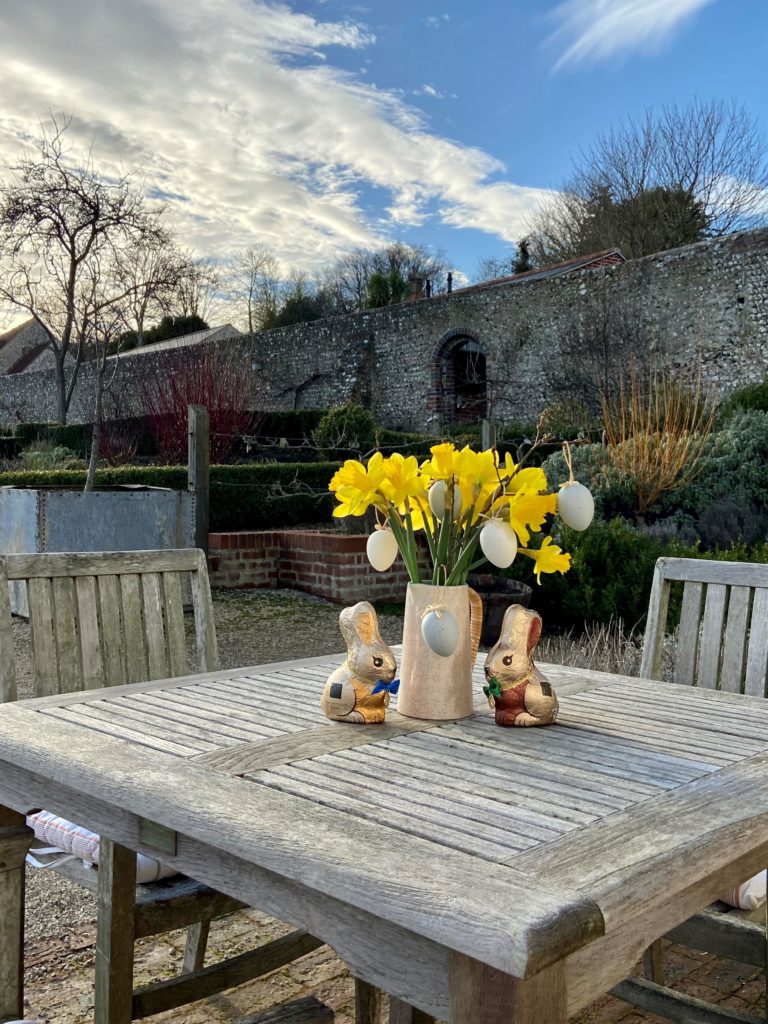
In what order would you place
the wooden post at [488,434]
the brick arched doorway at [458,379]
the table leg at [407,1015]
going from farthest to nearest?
the brick arched doorway at [458,379]
the wooden post at [488,434]
the table leg at [407,1015]

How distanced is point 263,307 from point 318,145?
2269 cm

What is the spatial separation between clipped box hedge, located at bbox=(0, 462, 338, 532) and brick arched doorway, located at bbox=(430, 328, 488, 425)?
25.5 feet

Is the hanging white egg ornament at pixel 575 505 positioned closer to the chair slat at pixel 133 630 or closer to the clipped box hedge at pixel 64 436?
the chair slat at pixel 133 630

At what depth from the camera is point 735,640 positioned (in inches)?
86.0

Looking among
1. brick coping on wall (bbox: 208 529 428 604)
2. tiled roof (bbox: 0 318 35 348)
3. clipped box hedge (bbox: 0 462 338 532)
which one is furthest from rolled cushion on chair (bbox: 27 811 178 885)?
tiled roof (bbox: 0 318 35 348)

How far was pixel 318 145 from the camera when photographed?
35.7 feet

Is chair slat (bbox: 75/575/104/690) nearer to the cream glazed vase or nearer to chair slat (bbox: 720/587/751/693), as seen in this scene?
the cream glazed vase

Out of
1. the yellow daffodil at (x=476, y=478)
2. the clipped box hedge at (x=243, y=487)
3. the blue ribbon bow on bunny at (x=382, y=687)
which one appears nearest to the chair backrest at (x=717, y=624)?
the yellow daffodil at (x=476, y=478)

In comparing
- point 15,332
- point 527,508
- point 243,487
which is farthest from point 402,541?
point 15,332

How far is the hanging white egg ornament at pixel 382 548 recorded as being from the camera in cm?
171

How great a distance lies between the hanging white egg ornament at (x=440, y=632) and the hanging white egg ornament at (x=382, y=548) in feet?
0.75

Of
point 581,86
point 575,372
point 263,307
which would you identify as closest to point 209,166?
point 581,86

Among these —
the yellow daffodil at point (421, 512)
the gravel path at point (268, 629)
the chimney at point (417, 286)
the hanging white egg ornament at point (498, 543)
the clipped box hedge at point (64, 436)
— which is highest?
the chimney at point (417, 286)

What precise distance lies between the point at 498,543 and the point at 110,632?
1.06 m
